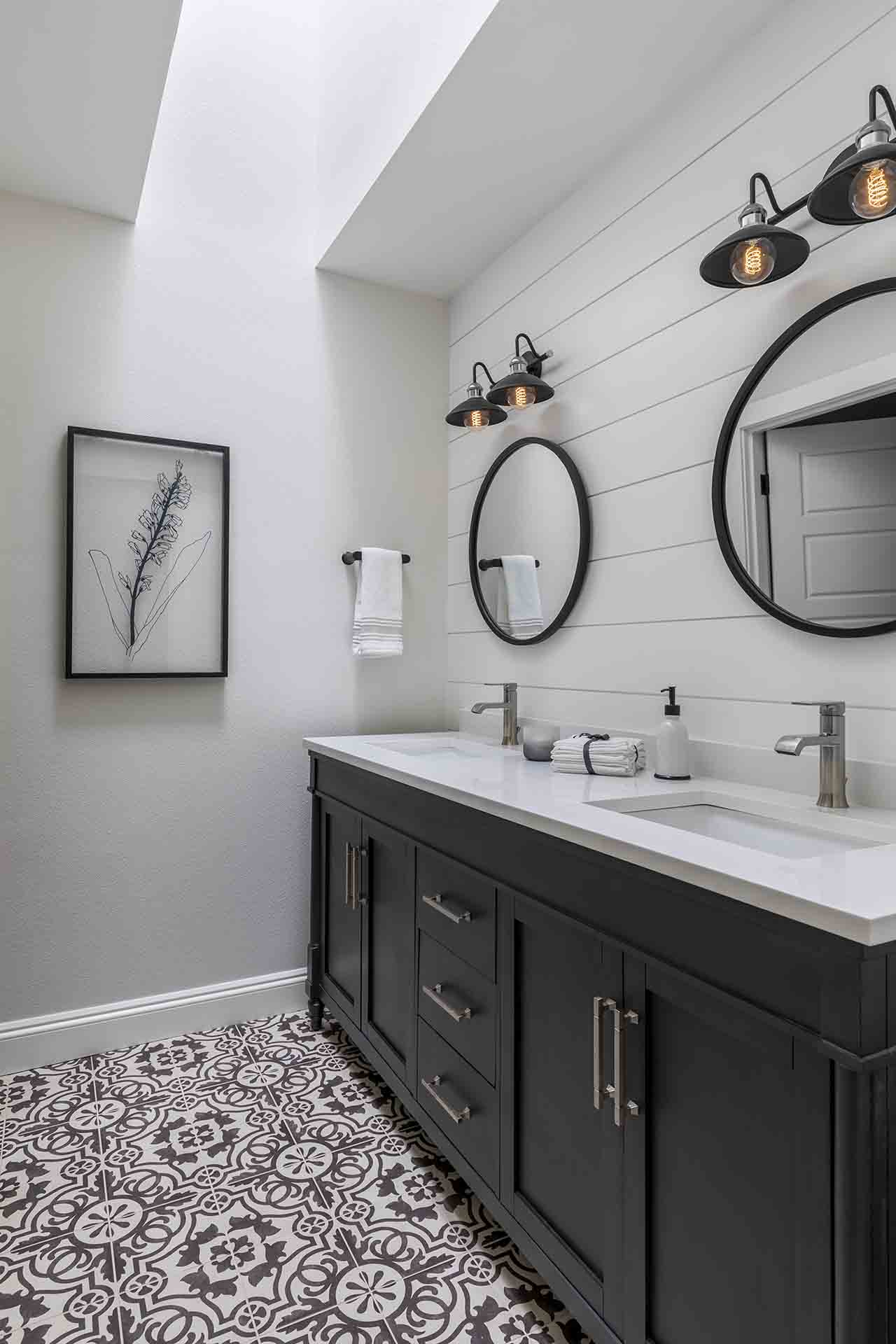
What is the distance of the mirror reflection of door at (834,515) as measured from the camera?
1395 millimetres

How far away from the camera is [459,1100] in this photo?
1620 millimetres

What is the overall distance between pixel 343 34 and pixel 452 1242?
315 centimetres

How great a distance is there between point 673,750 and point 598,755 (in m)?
0.17

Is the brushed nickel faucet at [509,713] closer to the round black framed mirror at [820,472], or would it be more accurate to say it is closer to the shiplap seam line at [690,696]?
the shiplap seam line at [690,696]

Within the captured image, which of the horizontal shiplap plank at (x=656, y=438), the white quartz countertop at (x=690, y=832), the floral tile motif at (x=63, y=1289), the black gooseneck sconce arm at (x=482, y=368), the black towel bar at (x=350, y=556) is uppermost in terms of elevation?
the black gooseneck sconce arm at (x=482, y=368)

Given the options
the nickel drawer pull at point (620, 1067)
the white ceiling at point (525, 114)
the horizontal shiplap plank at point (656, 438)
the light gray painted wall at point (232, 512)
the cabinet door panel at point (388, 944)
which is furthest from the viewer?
the light gray painted wall at point (232, 512)

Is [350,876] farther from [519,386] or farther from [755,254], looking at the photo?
[755,254]

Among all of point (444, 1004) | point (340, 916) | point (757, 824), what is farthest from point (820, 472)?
point (340, 916)

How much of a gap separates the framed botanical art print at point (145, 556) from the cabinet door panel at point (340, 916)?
0.62 m

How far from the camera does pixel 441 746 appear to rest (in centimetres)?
249

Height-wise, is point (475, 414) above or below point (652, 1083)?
above

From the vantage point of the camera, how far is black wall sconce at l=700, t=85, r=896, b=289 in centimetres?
121

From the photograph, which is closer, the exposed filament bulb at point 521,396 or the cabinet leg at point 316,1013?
the exposed filament bulb at point 521,396

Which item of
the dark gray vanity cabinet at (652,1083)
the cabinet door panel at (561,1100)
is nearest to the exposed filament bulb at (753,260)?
the dark gray vanity cabinet at (652,1083)
